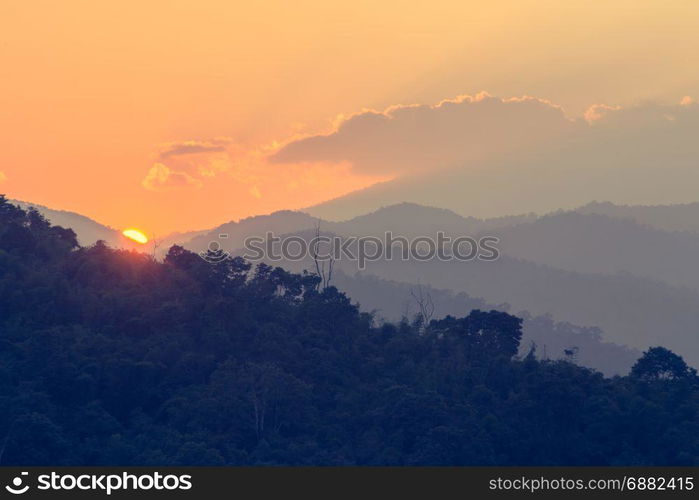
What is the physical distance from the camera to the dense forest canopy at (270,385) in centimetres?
4300

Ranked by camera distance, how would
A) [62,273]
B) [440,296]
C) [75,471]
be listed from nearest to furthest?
[75,471] → [62,273] → [440,296]

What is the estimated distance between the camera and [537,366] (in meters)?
50.3

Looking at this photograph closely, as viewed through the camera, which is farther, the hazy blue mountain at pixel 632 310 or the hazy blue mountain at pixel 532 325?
the hazy blue mountain at pixel 632 310

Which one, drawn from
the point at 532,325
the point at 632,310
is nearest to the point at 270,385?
the point at 532,325

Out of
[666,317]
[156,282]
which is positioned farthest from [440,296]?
[156,282]

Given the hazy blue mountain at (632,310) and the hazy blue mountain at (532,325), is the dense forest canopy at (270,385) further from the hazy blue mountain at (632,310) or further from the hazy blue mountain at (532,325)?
the hazy blue mountain at (632,310)

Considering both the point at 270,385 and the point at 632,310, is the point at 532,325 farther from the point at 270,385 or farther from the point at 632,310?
the point at 270,385

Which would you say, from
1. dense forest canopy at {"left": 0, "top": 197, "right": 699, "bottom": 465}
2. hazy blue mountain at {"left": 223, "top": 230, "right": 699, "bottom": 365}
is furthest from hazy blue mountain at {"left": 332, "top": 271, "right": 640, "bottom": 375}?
dense forest canopy at {"left": 0, "top": 197, "right": 699, "bottom": 465}

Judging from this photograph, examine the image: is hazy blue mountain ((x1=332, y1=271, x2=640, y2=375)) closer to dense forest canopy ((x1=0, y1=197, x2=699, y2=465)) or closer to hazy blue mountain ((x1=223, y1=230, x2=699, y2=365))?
hazy blue mountain ((x1=223, y1=230, x2=699, y2=365))

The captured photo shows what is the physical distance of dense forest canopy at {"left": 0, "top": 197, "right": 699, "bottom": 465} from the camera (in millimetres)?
43000

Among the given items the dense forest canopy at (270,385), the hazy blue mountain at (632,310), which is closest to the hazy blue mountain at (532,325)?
the hazy blue mountain at (632,310)

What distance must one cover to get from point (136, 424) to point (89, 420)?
2.04 metres

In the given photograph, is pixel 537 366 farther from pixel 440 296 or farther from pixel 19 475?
pixel 440 296

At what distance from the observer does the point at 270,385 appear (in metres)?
46.5
